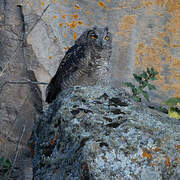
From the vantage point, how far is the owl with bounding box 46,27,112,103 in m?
2.65

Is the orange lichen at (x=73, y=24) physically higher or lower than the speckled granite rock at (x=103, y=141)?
higher

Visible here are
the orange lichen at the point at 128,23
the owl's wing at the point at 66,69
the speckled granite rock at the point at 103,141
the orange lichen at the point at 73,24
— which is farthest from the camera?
the orange lichen at the point at 128,23

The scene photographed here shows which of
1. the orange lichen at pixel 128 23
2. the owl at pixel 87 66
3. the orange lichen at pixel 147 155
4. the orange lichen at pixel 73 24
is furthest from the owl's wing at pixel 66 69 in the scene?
the orange lichen at pixel 128 23

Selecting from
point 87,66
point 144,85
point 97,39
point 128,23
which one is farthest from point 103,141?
point 128,23

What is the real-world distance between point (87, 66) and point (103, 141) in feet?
5.08

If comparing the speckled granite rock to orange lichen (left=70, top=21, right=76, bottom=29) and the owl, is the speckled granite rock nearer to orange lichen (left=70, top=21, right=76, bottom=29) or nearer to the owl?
the owl

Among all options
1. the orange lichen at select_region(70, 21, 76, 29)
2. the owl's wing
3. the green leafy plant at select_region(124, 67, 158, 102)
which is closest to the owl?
the owl's wing

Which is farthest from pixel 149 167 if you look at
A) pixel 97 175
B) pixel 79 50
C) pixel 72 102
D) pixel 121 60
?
pixel 121 60

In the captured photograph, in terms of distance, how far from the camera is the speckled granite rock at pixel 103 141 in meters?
1.14

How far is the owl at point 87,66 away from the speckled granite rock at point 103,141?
3.25ft

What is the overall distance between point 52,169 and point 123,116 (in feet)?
1.64

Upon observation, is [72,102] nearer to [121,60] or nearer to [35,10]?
[35,10]

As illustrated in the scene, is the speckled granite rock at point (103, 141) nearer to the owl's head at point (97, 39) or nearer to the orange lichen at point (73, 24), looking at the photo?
the owl's head at point (97, 39)

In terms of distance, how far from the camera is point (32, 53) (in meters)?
4.34
